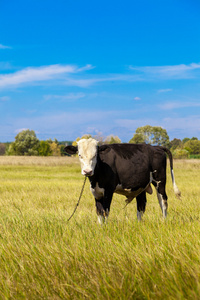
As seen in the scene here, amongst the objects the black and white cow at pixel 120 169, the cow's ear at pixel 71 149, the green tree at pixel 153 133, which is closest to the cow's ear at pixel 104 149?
the black and white cow at pixel 120 169

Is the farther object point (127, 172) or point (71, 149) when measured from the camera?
point (127, 172)

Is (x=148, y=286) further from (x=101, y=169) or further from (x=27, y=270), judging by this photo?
(x=101, y=169)

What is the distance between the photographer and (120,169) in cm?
754

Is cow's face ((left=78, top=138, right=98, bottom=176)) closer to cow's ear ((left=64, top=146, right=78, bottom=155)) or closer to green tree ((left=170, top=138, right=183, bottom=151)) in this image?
cow's ear ((left=64, top=146, right=78, bottom=155))

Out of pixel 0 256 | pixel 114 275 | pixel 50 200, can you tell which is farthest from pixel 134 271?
pixel 50 200

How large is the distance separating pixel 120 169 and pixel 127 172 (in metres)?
0.19

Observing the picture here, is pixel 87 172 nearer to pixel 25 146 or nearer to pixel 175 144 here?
pixel 25 146

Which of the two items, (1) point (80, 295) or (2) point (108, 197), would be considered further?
(2) point (108, 197)

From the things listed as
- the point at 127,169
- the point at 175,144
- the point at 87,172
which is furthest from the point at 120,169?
the point at 175,144

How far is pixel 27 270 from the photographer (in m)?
4.11

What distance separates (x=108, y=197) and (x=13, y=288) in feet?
12.2

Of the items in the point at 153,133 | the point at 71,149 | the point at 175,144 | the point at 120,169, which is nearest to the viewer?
the point at 71,149

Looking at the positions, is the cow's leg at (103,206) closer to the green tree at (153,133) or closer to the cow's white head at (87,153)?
the cow's white head at (87,153)

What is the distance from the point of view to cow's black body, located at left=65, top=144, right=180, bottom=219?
7.19 metres
